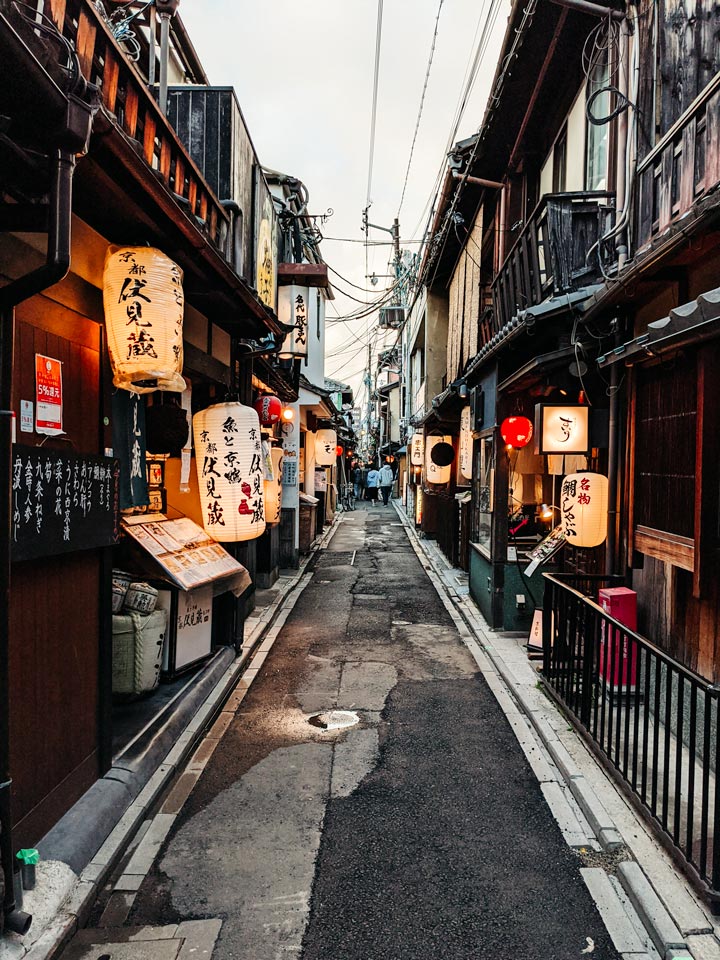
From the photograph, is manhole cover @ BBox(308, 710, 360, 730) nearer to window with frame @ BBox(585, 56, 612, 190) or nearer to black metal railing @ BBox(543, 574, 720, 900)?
black metal railing @ BBox(543, 574, 720, 900)

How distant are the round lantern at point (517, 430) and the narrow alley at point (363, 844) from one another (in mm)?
4794

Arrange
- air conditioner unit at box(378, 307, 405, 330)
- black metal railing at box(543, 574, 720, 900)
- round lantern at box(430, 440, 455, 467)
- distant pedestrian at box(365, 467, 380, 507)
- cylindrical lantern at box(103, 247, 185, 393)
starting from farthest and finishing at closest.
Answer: distant pedestrian at box(365, 467, 380, 507) < air conditioner unit at box(378, 307, 405, 330) < round lantern at box(430, 440, 455, 467) < cylindrical lantern at box(103, 247, 185, 393) < black metal railing at box(543, 574, 720, 900)

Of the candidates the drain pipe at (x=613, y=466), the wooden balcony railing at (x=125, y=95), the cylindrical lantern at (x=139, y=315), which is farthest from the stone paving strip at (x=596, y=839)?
the wooden balcony railing at (x=125, y=95)

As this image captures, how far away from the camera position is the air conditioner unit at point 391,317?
52141 millimetres

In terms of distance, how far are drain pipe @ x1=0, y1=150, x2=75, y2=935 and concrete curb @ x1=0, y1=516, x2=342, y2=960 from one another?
6.5 inches

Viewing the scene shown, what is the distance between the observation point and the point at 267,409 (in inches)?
557

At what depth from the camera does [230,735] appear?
25.7 feet

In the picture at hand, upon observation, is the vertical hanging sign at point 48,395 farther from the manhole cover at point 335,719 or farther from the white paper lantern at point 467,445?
the white paper lantern at point 467,445

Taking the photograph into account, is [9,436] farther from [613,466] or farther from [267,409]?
[267,409]

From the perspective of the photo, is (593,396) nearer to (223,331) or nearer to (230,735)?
(223,331)

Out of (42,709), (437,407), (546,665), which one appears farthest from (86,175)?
(437,407)

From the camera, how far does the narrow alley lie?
14.2 feet

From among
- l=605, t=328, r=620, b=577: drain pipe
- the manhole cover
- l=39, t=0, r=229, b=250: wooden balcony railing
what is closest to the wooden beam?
l=39, t=0, r=229, b=250: wooden balcony railing

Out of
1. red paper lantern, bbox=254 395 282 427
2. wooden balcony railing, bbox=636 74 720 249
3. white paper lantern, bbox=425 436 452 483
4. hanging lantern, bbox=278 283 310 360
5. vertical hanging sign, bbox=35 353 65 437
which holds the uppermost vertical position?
hanging lantern, bbox=278 283 310 360
